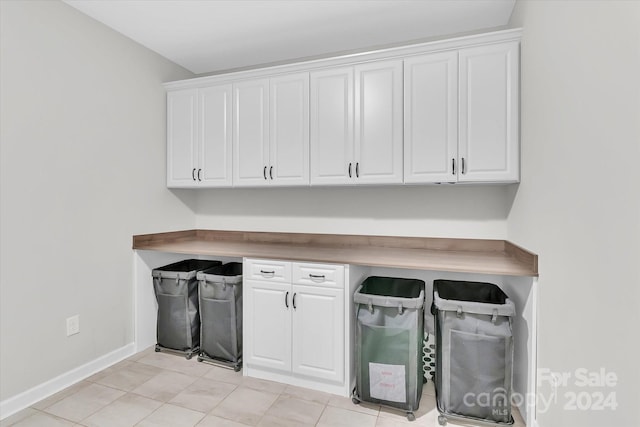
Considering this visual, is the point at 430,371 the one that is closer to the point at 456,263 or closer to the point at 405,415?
the point at 405,415

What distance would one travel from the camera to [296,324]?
223 cm

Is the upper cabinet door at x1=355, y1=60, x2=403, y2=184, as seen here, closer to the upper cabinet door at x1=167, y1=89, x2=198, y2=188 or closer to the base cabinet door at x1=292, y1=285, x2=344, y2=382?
the base cabinet door at x1=292, y1=285, x2=344, y2=382

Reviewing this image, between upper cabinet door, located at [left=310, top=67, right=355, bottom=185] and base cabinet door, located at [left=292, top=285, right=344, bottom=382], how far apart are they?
868 mm

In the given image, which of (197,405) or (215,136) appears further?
(215,136)

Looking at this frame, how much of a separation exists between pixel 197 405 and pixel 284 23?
2.68m

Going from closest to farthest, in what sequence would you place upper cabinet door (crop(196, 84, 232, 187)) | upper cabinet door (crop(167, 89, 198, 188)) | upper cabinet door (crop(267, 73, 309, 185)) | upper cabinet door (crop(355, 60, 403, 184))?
1. upper cabinet door (crop(355, 60, 403, 184))
2. upper cabinet door (crop(267, 73, 309, 185))
3. upper cabinet door (crop(196, 84, 232, 187))
4. upper cabinet door (crop(167, 89, 198, 188))

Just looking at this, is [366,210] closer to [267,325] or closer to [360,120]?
[360,120]

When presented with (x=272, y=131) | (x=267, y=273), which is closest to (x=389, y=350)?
(x=267, y=273)

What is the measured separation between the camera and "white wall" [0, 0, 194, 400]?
6.31ft

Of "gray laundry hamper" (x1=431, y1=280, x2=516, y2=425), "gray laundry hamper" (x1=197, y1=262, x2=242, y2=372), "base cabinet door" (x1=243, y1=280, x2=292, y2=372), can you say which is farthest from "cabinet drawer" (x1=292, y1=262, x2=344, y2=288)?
"gray laundry hamper" (x1=431, y1=280, x2=516, y2=425)

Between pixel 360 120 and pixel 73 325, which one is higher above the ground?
pixel 360 120

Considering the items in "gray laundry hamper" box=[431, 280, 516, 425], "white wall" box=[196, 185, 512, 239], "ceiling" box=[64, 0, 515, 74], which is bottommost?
"gray laundry hamper" box=[431, 280, 516, 425]

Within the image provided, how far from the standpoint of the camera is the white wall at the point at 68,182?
1.92 meters

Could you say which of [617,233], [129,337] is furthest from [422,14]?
[129,337]
